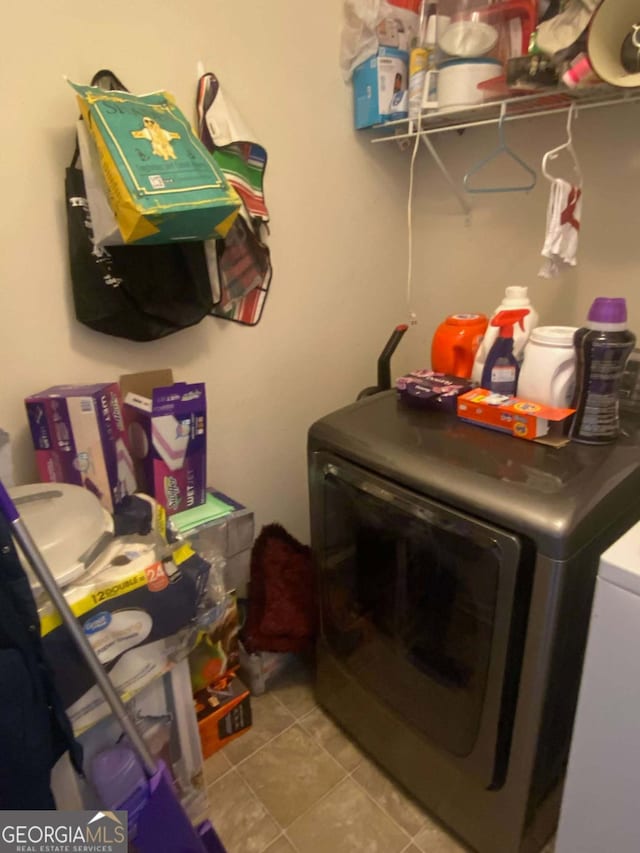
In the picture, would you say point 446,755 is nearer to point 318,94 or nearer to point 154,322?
point 154,322

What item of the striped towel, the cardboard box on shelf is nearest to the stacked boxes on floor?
the cardboard box on shelf

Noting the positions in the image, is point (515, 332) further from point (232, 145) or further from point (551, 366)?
point (232, 145)

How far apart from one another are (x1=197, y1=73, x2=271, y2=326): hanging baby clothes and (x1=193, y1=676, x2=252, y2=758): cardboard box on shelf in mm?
996

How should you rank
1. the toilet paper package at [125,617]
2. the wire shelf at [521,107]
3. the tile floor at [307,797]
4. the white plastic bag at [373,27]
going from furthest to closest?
the white plastic bag at [373,27] < the tile floor at [307,797] < the wire shelf at [521,107] < the toilet paper package at [125,617]

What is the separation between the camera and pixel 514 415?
1060 millimetres

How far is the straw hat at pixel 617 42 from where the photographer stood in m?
0.97

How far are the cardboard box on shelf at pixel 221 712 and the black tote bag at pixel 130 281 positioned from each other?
95cm

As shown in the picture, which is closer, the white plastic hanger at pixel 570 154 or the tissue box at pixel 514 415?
the tissue box at pixel 514 415

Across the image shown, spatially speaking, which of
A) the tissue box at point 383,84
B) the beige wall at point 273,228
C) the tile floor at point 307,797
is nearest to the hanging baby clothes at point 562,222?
the tissue box at point 383,84

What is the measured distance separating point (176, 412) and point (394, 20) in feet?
3.72

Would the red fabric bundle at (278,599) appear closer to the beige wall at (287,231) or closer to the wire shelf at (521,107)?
the beige wall at (287,231)

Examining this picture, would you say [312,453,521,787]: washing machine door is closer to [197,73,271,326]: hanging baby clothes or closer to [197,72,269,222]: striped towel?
[197,73,271,326]: hanging baby clothes

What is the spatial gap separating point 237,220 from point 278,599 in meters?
1.02

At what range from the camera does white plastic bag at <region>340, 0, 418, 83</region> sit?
52.6 inches
